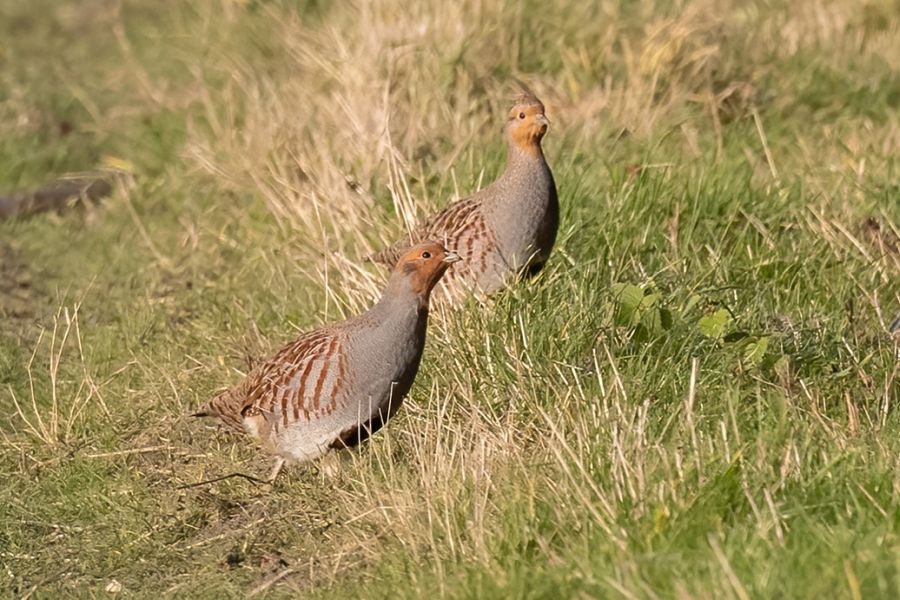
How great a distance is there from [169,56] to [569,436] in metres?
6.74

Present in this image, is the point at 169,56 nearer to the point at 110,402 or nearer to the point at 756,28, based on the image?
the point at 756,28

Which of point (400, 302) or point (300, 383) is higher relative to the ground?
point (400, 302)

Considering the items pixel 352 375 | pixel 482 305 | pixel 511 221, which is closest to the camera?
pixel 352 375

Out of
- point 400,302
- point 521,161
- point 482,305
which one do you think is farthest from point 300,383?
point 521,161

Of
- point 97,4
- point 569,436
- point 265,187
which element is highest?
point 569,436

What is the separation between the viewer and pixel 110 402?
245 inches

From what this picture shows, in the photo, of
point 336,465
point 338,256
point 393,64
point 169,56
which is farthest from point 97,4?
point 336,465

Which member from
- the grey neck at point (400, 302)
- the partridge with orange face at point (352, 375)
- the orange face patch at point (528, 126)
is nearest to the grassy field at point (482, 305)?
the partridge with orange face at point (352, 375)

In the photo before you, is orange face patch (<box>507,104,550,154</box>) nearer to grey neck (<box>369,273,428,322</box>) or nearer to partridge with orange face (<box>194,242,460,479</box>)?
partridge with orange face (<box>194,242,460,479</box>)

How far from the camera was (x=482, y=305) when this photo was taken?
5.89 meters

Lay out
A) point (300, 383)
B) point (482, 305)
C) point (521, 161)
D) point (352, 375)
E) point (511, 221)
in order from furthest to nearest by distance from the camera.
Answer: point (521, 161) → point (511, 221) → point (482, 305) → point (300, 383) → point (352, 375)

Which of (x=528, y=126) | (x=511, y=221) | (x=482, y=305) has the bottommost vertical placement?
(x=482, y=305)

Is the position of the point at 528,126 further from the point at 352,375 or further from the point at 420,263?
the point at 352,375

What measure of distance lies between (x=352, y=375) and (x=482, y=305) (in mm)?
901
